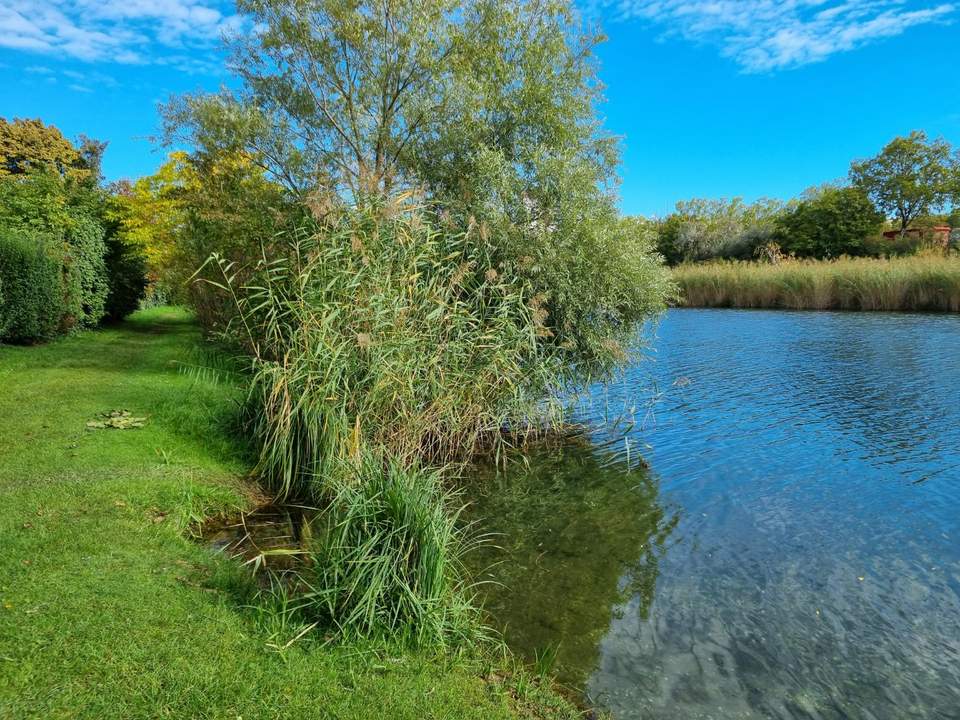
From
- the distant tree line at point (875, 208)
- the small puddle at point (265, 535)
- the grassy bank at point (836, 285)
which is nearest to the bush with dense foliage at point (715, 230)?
the distant tree line at point (875, 208)

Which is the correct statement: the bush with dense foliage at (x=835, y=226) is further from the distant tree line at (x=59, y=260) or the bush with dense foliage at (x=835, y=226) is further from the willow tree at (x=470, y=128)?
the distant tree line at (x=59, y=260)

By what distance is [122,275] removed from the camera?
58.7 feet

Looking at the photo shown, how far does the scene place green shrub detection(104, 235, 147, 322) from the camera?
17.5 metres

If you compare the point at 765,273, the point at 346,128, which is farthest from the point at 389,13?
the point at 765,273

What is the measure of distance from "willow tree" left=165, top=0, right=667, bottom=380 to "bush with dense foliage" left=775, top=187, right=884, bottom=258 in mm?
43996

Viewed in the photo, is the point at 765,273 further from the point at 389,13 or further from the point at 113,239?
the point at 113,239

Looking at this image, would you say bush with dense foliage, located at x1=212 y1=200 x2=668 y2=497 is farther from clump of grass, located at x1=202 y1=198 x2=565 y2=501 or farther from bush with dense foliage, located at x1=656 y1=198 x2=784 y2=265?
bush with dense foliage, located at x1=656 y1=198 x2=784 y2=265

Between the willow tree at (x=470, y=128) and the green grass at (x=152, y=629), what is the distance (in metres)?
4.45

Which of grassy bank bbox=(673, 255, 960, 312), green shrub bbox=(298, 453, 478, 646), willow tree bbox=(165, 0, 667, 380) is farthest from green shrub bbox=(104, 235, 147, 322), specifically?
grassy bank bbox=(673, 255, 960, 312)

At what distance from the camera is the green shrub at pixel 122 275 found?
1750cm

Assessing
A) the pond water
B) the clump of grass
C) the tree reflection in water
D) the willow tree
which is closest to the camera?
the pond water

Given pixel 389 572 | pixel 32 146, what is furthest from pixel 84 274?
pixel 32 146

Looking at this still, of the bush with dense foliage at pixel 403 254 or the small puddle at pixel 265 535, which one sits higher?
the bush with dense foliage at pixel 403 254

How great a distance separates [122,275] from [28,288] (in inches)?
251
